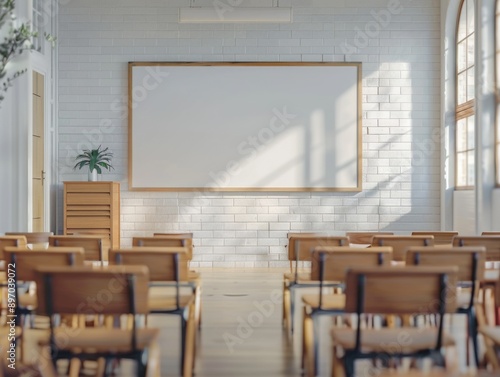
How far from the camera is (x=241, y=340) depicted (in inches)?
204

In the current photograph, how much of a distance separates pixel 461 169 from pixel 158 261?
7.15m

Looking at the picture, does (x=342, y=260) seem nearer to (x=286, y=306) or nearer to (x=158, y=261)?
(x=158, y=261)

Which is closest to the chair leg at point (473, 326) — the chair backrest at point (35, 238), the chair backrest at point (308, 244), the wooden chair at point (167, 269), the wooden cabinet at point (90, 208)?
the chair backrest at point (308, 244)

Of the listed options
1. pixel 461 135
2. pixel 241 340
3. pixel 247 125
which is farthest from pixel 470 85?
pixel 241 340

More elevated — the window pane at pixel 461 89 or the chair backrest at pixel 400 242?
the window pane at pixel 461 89

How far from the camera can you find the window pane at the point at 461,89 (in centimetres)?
990

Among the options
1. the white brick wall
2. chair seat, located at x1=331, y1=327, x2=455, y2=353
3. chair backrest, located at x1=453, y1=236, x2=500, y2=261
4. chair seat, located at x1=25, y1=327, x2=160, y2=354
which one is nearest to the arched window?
the white brick wall

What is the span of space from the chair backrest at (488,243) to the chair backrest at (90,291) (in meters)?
2.93

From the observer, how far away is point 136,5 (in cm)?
1058

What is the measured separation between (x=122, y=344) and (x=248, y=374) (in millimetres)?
1313

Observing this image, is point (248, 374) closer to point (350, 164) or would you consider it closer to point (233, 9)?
point (233, 9)

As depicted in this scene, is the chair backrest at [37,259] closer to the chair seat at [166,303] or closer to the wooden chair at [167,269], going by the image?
the wooden chair at [167,269]

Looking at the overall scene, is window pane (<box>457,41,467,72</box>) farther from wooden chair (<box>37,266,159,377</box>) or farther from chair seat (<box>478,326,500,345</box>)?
wooden chair (<box>37,266,159,377</box>)

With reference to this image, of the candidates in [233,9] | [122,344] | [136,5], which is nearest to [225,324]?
[122,344]
